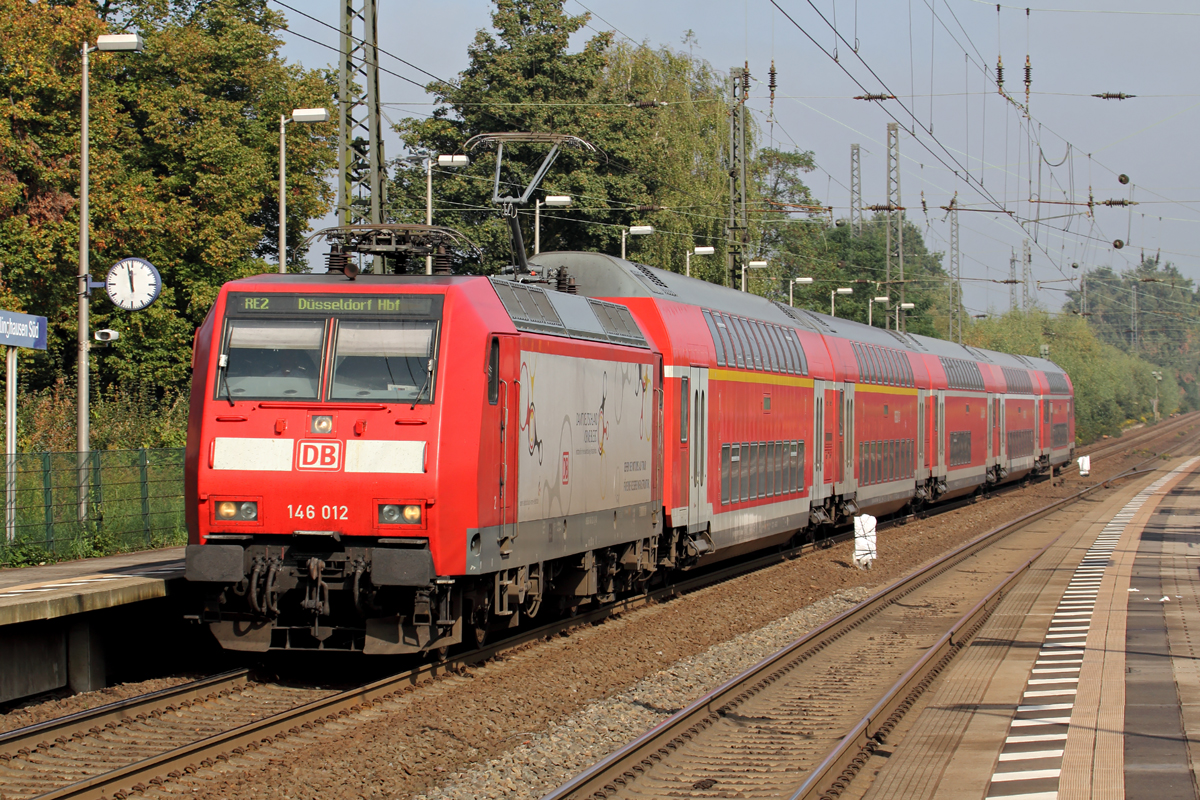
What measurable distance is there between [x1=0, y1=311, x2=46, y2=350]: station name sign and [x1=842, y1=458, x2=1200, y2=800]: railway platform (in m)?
10.7

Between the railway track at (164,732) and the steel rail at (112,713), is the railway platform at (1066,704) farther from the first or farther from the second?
the steel rail at (112,713)

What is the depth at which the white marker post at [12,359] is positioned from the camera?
14902 millimetres

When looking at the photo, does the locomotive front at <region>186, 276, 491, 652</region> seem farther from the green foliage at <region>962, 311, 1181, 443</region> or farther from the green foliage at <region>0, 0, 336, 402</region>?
the green foliage at <region>962, 311, 1181, 443</region>

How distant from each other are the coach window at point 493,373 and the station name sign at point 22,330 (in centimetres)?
627

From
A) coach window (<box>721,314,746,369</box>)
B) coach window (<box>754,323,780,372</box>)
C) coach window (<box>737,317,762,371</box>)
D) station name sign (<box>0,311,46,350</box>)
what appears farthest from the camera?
coach window (<box>754,323,780,372</box>)

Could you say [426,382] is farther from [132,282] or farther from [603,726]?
[132,282]

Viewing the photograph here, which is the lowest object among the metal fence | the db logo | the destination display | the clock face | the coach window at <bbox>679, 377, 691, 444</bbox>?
the metal fence

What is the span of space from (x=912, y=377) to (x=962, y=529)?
13.8 feet

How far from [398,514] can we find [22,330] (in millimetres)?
6703

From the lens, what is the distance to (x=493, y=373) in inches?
457

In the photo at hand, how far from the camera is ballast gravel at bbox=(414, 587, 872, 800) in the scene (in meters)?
8.65

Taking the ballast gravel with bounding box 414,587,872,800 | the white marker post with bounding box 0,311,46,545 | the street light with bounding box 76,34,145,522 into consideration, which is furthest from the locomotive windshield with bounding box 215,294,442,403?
the street light with bounding box 76,34,145,522

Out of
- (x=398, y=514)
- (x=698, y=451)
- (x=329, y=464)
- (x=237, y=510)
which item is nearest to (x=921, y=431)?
(x=698, y=451)

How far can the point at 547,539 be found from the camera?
43.0 ft
